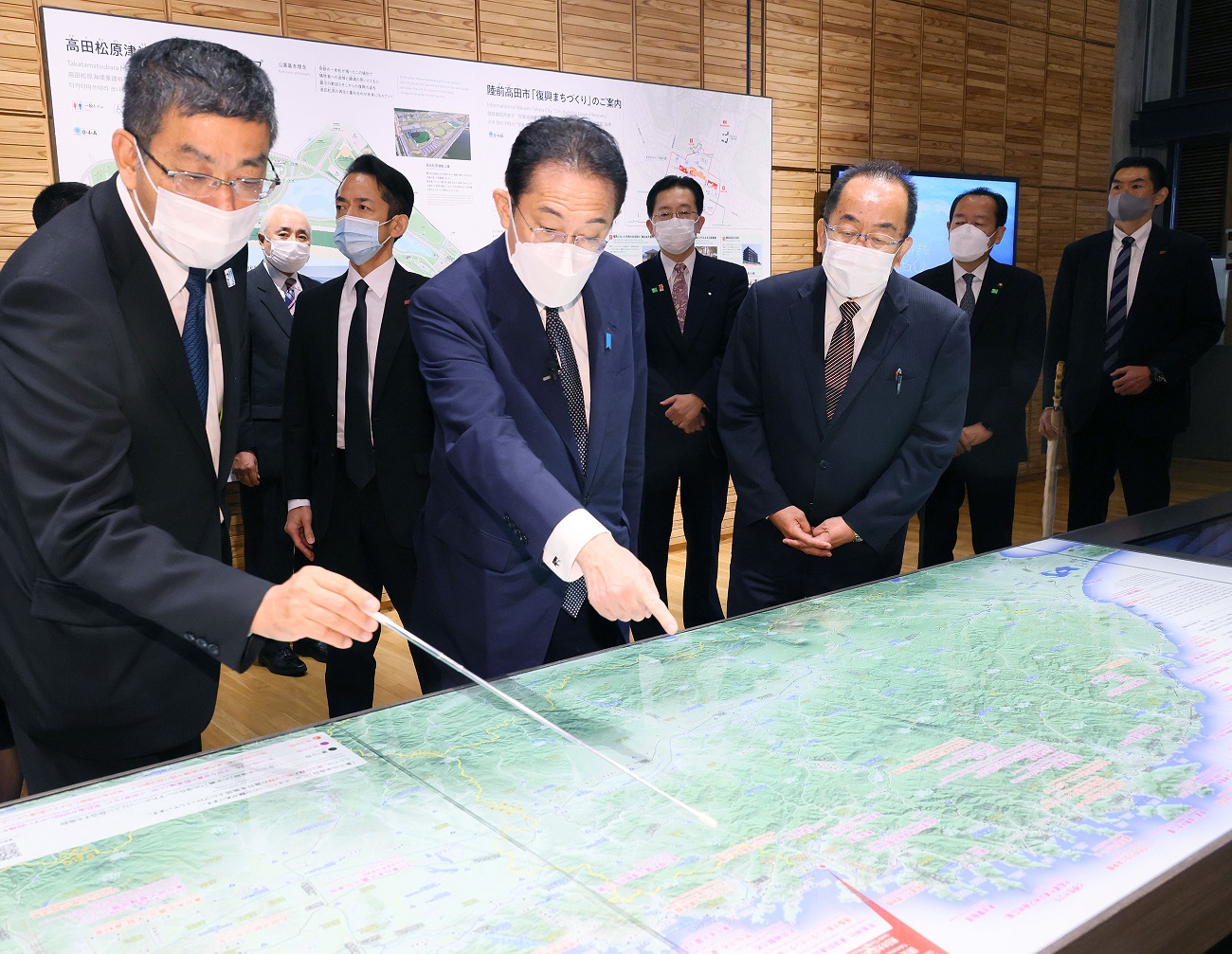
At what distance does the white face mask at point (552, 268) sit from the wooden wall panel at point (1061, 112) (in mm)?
6884

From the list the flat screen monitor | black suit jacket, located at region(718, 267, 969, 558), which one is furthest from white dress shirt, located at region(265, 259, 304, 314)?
the flat screen monitor

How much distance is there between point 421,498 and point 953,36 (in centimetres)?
582

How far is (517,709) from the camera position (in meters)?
1.39

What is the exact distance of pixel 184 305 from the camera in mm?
1515

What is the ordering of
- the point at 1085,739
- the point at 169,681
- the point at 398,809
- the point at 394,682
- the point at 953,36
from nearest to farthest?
the point at 398,809, the point at 1085,739, the point at 169,681, the point at 394,682, the point at 953,36

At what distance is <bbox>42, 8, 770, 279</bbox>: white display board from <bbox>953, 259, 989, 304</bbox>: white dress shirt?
1.67 m

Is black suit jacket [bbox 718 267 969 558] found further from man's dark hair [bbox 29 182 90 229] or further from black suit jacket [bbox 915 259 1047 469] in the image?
man's dark hair [bbox 29 182 90 229]

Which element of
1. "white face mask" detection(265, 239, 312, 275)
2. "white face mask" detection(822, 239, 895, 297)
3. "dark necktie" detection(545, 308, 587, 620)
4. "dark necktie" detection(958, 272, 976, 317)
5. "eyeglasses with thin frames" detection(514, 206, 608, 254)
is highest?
"white face mask" detection(265, 239, 312, 275)

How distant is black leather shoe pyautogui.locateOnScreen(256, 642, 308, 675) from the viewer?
3.87 metres

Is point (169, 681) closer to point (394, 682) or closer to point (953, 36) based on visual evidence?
point (394, 682)

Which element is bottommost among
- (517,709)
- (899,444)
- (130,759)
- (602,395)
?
(130,759)

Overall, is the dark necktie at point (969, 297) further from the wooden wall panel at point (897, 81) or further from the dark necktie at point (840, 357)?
the wooden wall panel at point (897, 81)

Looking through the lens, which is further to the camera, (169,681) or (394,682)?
(394,682)

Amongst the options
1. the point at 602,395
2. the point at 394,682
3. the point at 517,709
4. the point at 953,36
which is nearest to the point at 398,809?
the point at 517,709
